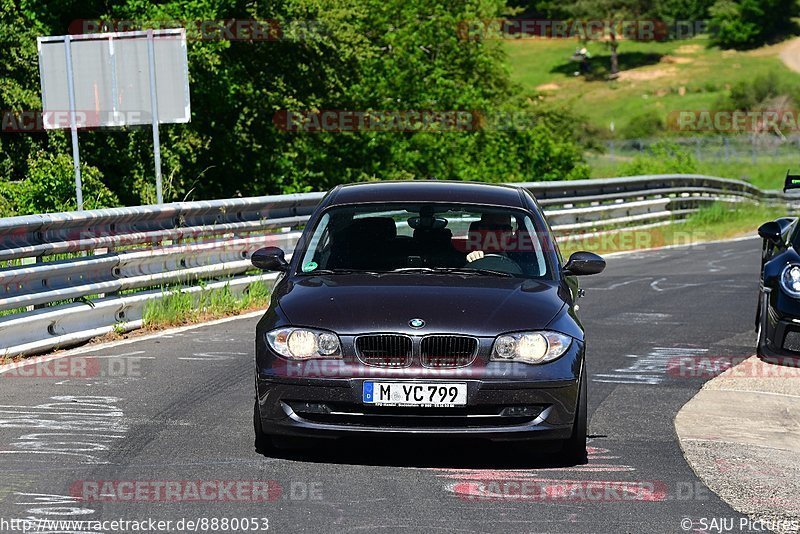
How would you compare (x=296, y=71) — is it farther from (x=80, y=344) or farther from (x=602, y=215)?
(x=80, y=344)

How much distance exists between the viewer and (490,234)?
8.02 metres

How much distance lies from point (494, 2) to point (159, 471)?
45.7m

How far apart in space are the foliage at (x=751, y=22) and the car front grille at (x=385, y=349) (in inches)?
4886

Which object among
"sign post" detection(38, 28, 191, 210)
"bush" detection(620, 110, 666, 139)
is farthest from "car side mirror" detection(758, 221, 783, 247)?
"bush" detection(620, 110, 666, 139)

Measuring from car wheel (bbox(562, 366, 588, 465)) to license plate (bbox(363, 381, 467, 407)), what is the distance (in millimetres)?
678

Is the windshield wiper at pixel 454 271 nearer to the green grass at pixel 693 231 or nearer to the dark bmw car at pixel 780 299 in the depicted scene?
the dark bmw car at pixel 780 299

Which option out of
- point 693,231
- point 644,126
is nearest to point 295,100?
point 693,231

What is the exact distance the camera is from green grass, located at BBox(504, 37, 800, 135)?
104688mm

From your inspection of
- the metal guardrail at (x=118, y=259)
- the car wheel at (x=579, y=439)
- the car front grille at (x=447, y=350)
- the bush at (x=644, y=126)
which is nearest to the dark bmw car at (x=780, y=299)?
the car wheel at (x=579, y=439)

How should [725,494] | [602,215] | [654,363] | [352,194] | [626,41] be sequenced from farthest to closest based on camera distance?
[626,41] → [602,215] → [654,363] → [352,194] → [725,494]

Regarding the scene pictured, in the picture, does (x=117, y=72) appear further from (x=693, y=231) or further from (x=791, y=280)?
(x=693, y=231)

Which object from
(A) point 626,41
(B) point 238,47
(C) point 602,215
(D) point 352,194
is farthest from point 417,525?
(A) point 626,41

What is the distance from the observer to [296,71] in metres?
31.7

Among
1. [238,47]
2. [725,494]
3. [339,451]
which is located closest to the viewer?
[725,494]
